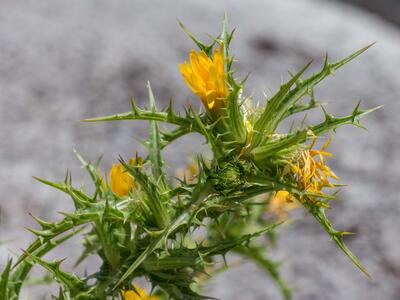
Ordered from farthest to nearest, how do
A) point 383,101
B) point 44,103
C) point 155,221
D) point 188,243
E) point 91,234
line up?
point 383,101, point 44,103, point 188,243, point 91,234, point 155,221

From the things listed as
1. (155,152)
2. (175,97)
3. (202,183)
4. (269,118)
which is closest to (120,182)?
(155,152)

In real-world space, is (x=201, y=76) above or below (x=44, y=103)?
above

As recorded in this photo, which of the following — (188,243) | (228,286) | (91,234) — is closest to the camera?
(91,234)

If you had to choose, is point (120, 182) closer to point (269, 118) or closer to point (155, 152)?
point (155, 152)

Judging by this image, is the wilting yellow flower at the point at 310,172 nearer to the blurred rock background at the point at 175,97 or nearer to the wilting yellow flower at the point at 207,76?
the wilting yellow flower at the point at 207,76

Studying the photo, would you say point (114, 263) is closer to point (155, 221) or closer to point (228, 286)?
point (155, 221)

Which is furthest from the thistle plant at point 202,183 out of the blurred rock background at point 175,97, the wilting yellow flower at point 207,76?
the blurred rock background at point 175,97

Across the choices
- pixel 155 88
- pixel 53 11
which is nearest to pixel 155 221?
pixel 155 88
